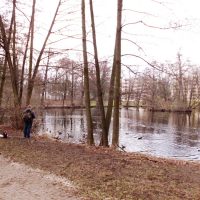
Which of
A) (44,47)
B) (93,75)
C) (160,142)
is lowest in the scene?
(160,142)

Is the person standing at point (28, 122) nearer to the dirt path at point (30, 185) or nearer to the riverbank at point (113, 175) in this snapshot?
the riverbank at point (113, 175)

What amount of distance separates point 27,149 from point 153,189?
6.21m

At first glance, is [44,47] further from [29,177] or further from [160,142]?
[29,177]

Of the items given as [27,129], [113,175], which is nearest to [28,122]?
[27,129]

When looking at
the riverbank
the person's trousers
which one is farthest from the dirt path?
the person's trousers

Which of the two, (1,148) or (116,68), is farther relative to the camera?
(116,68)

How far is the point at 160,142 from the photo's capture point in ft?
85.2

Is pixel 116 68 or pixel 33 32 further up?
pixel 33 32

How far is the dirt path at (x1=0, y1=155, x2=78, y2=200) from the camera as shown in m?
7.58

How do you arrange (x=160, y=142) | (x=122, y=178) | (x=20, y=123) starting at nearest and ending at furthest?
1. (x=122, y=178)
2. (x=20, y=123)
3. (x=160, y=142)

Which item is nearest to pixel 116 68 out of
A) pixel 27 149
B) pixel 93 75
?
pixel 93 75

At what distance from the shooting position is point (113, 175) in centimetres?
867

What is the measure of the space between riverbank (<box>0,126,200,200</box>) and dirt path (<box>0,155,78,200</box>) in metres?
0.27

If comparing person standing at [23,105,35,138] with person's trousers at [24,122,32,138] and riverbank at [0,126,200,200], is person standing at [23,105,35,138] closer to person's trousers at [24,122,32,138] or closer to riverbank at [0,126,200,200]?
person's trousers at [24,122,32,138]
